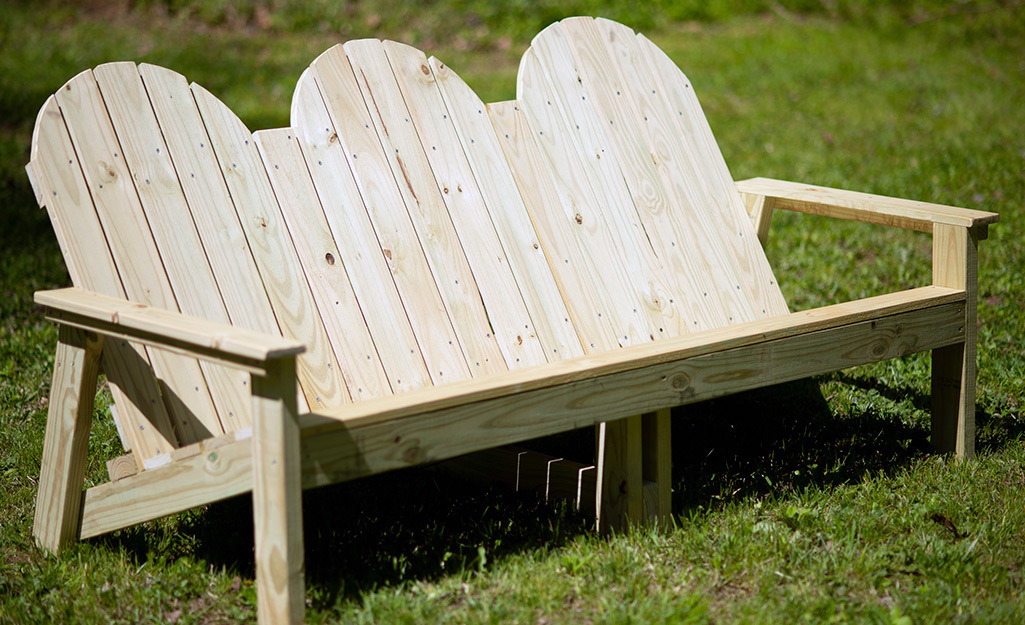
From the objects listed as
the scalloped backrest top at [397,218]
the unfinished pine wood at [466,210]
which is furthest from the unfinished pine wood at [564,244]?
the unfinished pine wood at [466,210]

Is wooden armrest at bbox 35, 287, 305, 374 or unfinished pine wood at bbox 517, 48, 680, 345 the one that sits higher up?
unfinished pine wood at bbox 517, 48, 680, 345

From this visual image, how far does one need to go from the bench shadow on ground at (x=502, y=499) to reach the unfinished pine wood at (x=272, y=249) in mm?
444

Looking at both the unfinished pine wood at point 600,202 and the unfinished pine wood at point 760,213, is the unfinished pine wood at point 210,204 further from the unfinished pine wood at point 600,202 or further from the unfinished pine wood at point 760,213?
the unfinished pine wood at point 760,213

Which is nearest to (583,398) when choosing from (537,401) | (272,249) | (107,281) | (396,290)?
(537,401)

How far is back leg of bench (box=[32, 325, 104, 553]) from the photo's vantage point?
2.38m

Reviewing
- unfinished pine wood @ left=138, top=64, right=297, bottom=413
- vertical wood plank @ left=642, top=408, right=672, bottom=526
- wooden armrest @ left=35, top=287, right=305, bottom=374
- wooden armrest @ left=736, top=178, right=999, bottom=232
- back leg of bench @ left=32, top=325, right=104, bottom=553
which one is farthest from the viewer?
wooden armrest @ left=736, top=178, right=999, bottom=232

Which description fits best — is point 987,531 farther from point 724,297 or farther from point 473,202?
point 473,202

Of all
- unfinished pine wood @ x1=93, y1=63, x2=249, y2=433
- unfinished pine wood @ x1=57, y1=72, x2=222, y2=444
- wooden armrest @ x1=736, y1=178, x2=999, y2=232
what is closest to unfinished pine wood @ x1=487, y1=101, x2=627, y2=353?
wooden armrest @ x1=736, y1=178, x2=999, y2=232

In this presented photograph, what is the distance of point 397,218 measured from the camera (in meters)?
2.74

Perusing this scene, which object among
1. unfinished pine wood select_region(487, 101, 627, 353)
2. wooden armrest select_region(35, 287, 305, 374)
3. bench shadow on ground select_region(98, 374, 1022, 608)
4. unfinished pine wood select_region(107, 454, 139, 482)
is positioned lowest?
bench shadow on ground select_region(98, 374, 1022, 608)

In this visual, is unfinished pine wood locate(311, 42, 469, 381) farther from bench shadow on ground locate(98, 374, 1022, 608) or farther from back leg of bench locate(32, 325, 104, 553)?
back leg of bench locate(32, 325, 104, 553)

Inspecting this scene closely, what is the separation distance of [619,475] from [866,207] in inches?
51.5

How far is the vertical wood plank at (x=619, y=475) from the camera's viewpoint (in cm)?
253

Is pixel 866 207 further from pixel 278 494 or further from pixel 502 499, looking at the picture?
pixel 278 494
